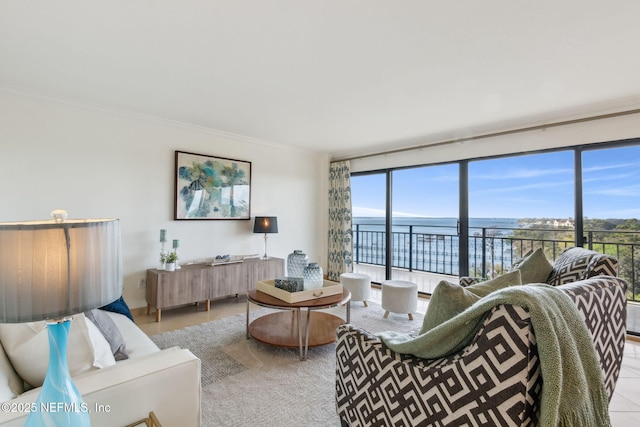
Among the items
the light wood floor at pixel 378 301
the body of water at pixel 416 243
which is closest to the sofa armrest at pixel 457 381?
the light wood floor at pixel 378 301

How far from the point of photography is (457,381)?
1.02 metres

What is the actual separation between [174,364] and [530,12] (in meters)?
2.47

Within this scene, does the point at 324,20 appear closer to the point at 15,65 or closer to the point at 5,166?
the point at 15,65

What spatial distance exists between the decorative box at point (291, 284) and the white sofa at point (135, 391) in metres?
1.43

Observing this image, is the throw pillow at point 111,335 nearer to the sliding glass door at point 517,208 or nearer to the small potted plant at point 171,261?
the small potted plant at point 171,261

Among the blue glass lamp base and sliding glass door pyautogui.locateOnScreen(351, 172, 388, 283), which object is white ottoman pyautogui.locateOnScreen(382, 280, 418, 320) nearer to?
sliding glass door pyautogui.locateOnScreen(351, 172, 388, 283)

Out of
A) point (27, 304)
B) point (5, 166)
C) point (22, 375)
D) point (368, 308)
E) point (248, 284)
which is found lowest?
point (368, 308)

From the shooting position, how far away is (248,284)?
13.3 feet

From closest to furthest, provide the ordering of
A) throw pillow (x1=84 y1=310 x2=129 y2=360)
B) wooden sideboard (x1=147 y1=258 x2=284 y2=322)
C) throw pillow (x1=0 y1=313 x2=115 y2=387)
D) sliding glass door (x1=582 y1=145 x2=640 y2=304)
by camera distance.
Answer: throw pillow (x1=0 y1=313 x2=115 y2=387)
throw pillow (x1=84 y1=310 x2=129 y2=360)
sliding glass door (x1=582 y1=145 x2=640 y2=304)
wooden sideboard (x1=147 y1=258 x2=284 y2=322)

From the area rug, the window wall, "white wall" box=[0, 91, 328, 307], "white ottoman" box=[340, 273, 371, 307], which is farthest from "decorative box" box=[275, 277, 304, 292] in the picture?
the window wall

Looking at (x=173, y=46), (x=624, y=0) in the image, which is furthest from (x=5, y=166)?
(x=624, y=0)

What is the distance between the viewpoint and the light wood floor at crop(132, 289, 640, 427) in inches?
74.4

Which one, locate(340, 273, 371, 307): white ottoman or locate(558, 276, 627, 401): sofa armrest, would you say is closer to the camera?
locate(558, 276, 627, 401): sofa armrest

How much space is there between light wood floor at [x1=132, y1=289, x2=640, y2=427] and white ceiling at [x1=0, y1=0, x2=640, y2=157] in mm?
2359
